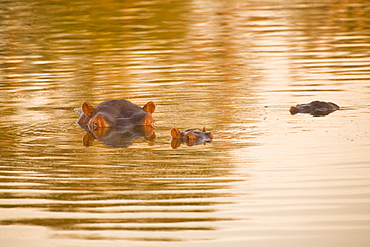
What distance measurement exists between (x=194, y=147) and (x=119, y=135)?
5.69 feet

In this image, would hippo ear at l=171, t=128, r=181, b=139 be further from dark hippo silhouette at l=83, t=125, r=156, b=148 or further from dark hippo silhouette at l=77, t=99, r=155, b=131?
dark hippo silhouette at l=77, t=99, r=155, b=131

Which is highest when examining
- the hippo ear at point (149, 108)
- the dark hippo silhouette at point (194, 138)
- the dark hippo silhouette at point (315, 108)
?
the dark hippo silhouette at point (194, 138)

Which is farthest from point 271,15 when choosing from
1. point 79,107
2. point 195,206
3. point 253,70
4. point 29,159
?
point 195,206

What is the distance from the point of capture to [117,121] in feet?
43.7

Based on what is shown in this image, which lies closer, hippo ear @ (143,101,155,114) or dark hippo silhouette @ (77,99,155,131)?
dark hippo silhouette @ (77,99,155,131)

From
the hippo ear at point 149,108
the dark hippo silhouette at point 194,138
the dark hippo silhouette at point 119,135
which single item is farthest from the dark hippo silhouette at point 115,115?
the dark hippo silhouette at point 194,138

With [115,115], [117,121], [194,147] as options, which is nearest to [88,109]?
[115,115]

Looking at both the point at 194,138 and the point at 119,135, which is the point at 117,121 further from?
the point at 194,138

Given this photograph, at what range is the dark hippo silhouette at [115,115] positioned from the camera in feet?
43.2

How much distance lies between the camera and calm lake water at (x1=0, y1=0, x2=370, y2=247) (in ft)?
25.7

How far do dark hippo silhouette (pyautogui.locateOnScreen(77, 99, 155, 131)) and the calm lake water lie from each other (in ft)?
0.96

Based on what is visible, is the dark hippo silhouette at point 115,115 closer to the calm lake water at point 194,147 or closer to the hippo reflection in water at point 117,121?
the hippo reflection in water at point 117,121

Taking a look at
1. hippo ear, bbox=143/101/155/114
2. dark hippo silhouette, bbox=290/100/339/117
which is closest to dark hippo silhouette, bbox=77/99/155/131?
hippo ear, bbox=143/101/155/114

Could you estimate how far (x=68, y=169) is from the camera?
1022 cm
